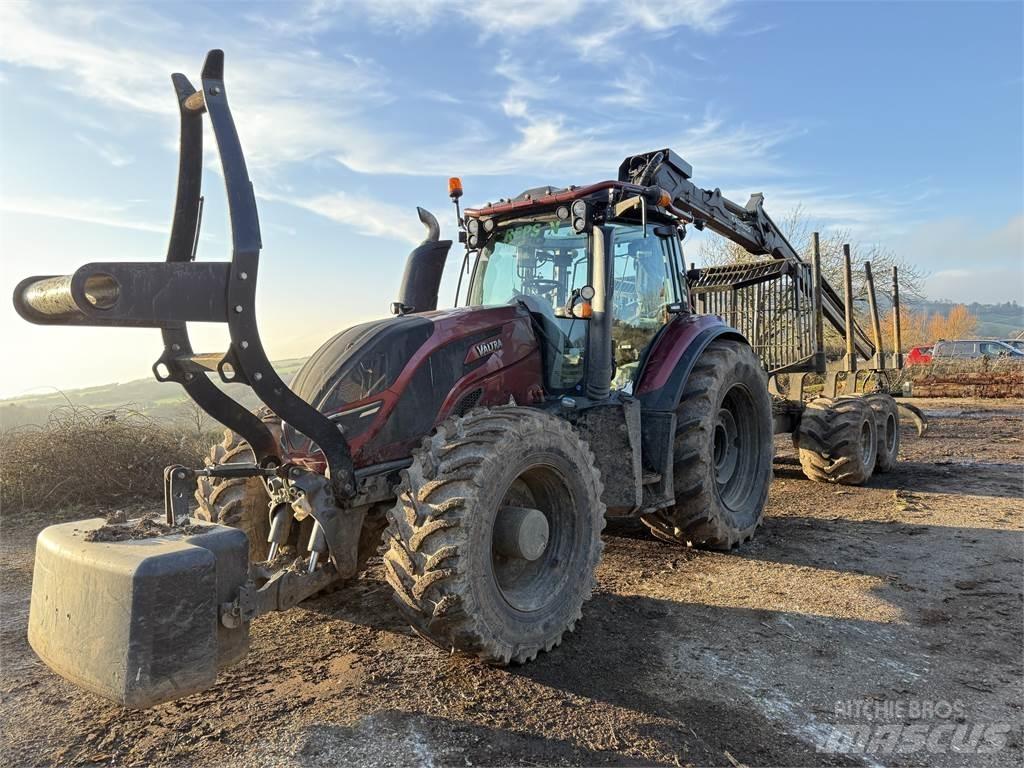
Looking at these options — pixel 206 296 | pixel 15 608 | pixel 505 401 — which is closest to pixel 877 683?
pixel 505 401

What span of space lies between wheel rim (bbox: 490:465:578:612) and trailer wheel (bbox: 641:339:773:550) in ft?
4.73

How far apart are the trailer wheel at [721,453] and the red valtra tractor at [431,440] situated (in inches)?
0.8

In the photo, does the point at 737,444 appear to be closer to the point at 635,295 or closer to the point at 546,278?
the point at 635,295

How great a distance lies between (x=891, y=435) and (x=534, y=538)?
7.14 metres

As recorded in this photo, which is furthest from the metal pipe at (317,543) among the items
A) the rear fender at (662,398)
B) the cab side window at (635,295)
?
the cab side window at (635,295)

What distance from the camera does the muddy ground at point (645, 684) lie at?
8.95 feet

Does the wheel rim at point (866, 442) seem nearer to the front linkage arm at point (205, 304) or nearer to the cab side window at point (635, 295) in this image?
the cab side window at point (635, 295)

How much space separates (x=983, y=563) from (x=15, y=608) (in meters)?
6.70

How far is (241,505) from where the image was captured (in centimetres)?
358

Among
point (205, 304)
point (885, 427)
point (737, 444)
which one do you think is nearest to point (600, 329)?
Answer: point (737, 444)

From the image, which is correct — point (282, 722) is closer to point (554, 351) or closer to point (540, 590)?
point (540, 590)

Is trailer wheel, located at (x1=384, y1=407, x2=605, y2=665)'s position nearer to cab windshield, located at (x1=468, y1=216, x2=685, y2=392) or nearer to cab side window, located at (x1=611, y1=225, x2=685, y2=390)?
cab windshield, located at (x1=468, y1=216, x2=685, y2=392)

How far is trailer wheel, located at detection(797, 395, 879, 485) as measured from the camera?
7.70m

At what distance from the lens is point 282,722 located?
2852mm
